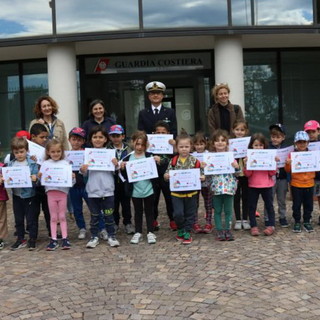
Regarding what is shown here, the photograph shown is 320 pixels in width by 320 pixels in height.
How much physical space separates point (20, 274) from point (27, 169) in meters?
1.40

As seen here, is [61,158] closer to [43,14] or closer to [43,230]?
[43,230]

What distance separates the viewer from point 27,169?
18.5 ft

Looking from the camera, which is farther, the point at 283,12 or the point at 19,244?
the point at 283,12

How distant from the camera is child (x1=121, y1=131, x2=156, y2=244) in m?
5.83

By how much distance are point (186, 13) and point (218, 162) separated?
5495 millimetres

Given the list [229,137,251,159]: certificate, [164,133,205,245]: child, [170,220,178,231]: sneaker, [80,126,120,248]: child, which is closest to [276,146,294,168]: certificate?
[229,137,251,159]: certificate

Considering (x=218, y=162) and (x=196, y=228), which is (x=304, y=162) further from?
(x=196, y=228)

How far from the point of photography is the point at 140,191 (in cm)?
587

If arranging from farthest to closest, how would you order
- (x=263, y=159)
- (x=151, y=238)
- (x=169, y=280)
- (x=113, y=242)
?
(x=263, y=159)
(x=151, y=238)
(x=113, y=242)
(x=169, y=280)

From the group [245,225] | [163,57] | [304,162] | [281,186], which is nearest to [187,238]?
[245,225]

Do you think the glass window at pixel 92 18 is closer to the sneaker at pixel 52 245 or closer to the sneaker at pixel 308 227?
the sneaker at pixel 52 245

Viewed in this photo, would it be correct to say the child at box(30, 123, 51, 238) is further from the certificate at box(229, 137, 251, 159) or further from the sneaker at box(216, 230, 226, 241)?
the certificate at box(229, 137, 251, 159)

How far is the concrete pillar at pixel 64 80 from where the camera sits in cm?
1051

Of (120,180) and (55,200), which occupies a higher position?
(120,180)
